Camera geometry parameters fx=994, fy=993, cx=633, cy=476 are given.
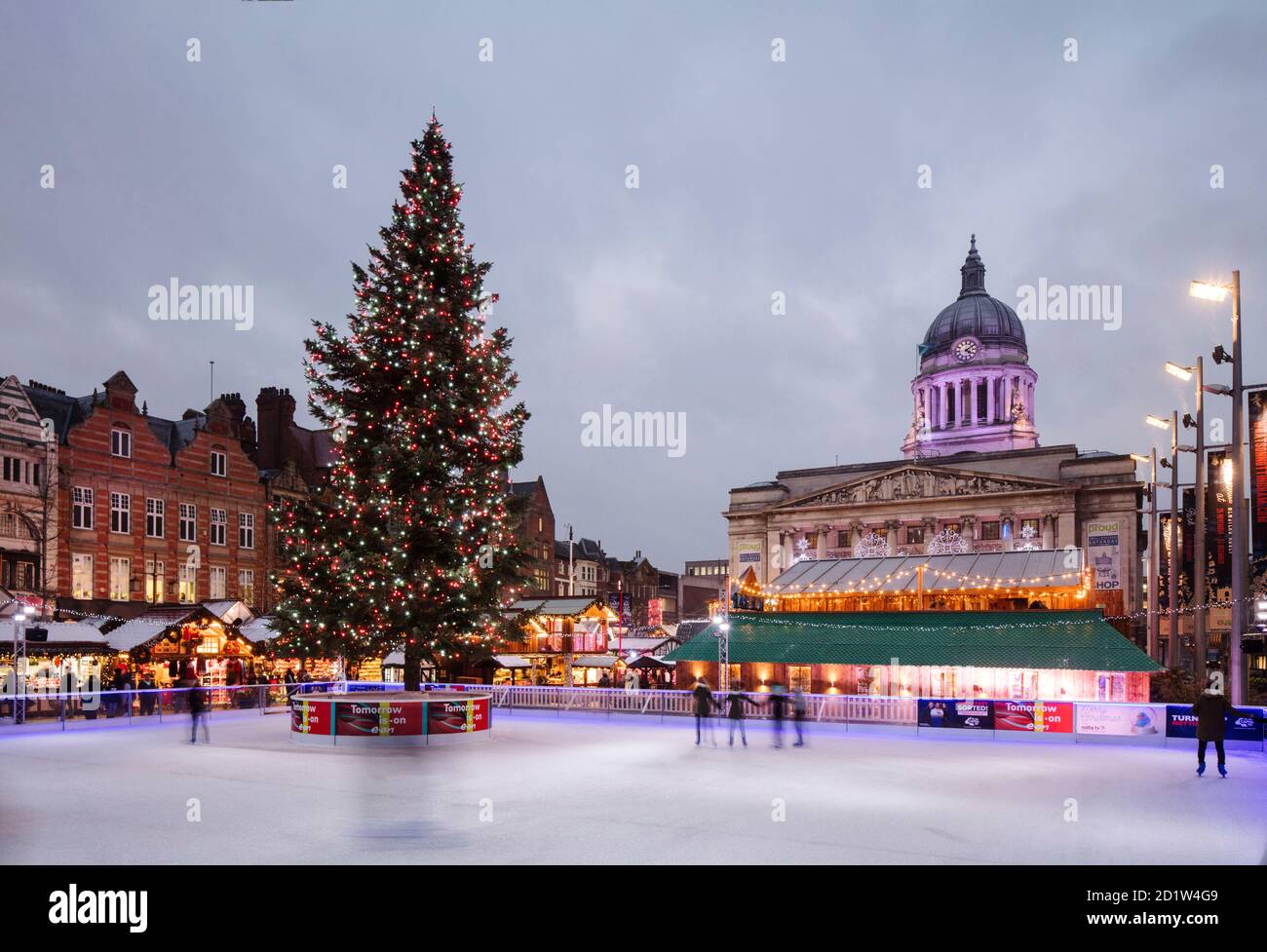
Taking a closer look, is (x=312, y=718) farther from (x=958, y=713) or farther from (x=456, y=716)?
(x=958, y=713)

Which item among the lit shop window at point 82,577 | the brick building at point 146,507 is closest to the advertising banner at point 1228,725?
the brick building at point 146,507

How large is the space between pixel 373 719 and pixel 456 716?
6.79 ft

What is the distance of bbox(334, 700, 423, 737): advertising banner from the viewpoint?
2438 centimetres

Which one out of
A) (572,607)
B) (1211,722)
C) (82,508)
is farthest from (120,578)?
(1211,722)

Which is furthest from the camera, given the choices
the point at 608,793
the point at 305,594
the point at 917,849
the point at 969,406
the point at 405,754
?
the point at 969,406

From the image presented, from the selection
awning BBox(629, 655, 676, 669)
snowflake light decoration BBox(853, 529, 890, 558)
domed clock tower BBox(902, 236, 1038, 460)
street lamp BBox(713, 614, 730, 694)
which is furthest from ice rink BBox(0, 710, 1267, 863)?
domed clock tower BBox(902, 236, 1038, 460)

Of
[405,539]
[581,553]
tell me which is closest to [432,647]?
[405,539]

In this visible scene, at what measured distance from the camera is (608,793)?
16891 millimetres

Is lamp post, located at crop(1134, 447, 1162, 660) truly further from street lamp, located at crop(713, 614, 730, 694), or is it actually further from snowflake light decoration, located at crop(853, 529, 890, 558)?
snowflake light decoration, located at crop(853, 529, 890, 558)

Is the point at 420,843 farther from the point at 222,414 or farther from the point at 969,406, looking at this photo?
the point at 969,406

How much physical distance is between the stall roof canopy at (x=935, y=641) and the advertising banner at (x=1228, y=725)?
5.03 metres
